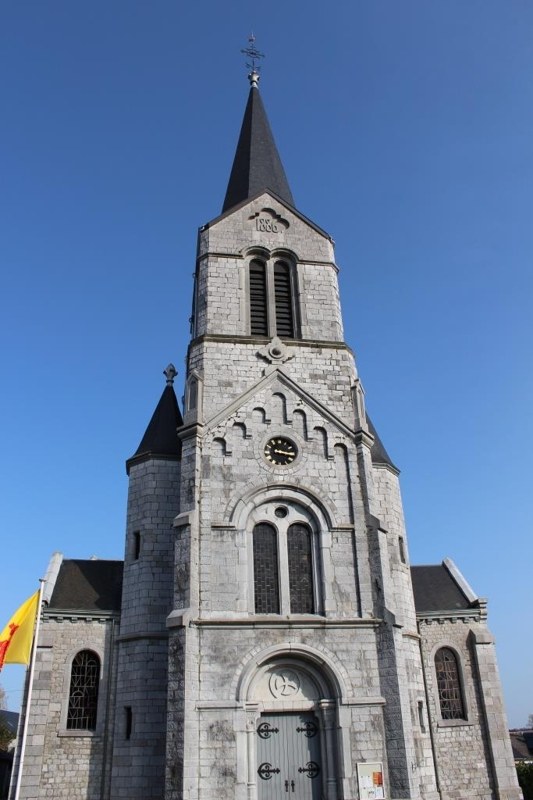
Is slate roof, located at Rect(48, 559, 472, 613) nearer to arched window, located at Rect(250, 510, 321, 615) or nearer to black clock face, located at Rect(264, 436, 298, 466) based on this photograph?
arched window, located at Rect(250, 510, 321, 615)

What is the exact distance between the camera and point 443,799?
69.3ft

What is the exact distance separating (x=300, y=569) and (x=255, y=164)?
19641 millimetres

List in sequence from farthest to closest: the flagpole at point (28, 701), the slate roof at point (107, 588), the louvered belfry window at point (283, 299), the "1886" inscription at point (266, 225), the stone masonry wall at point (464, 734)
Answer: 1. the "1886" inscription at point (266, 225)
2. the louvered belfry window at point (283, 299)
3. the slate roof at point (107, 588)
4. the stone masonry wall at point (464, 734)
5. the flagpole at point (28, 701)

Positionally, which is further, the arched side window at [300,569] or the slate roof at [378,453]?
the slate roof at [378,453]

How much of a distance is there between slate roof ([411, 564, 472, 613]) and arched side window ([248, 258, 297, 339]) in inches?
421

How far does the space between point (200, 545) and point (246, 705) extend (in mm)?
4494

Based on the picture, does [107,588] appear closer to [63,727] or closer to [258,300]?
[63,727]

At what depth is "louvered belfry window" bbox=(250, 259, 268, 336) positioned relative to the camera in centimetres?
2516

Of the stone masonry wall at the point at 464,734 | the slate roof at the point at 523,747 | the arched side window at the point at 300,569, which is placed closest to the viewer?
the arched side window at the point at 300,569

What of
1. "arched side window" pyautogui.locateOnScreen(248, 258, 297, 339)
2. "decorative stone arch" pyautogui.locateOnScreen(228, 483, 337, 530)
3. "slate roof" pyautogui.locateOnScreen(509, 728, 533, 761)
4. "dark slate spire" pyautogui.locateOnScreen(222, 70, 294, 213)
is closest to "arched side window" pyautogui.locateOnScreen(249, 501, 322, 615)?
"decorative stone arch" pyautogui.locateOnScreen(228, 483, 337, 530)

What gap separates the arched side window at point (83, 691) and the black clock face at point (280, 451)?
8393mm

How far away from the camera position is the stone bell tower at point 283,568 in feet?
59.1

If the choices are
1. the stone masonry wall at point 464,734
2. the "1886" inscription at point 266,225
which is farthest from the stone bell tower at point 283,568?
the "1886" inscription at point 266,225

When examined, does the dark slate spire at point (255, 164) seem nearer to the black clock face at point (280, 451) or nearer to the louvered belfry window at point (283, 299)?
the louvered belfry window at point (283, 299)
